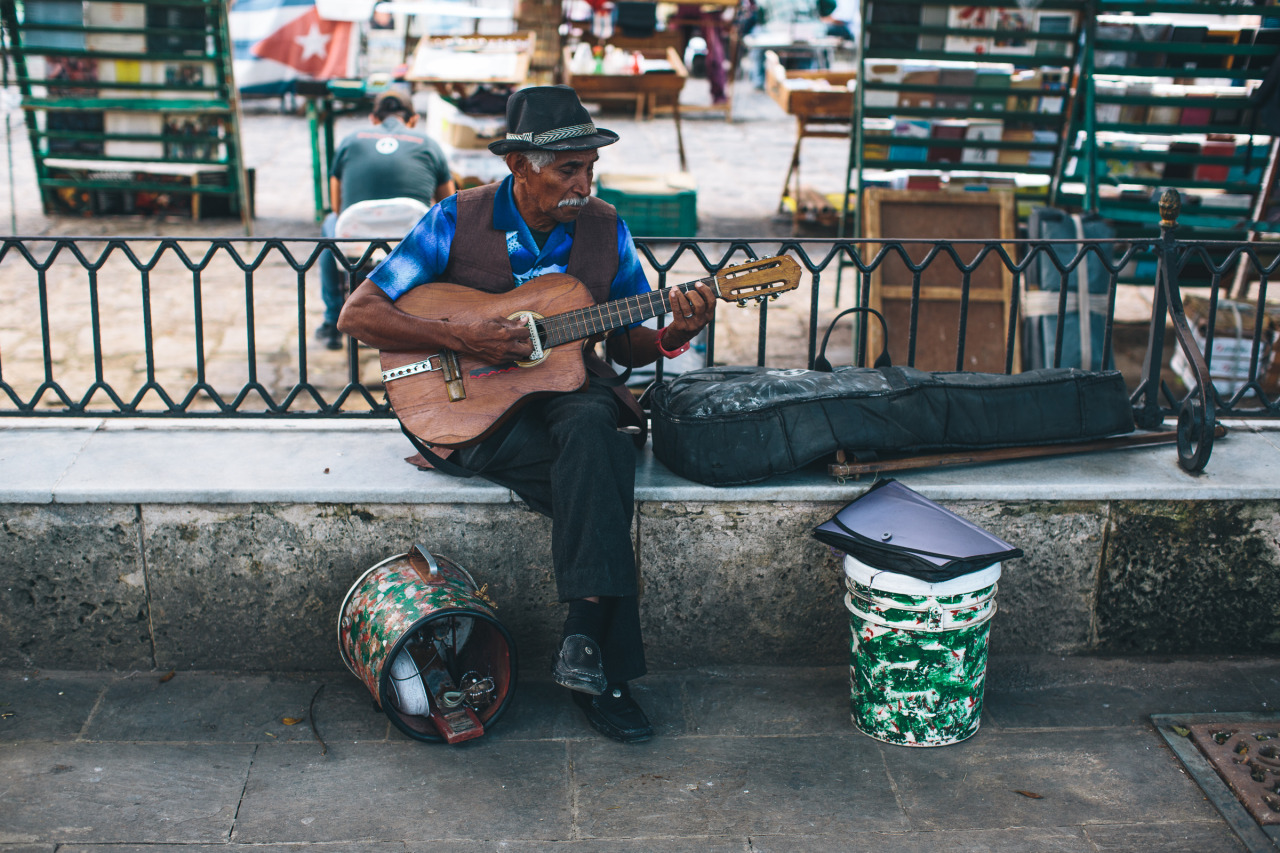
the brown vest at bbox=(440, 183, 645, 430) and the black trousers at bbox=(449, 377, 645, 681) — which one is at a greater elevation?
the brown vest at bbox=(440, 183, 645, 430)

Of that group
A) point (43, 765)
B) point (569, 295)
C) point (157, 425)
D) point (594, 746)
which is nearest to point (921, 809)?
point (594, 746)

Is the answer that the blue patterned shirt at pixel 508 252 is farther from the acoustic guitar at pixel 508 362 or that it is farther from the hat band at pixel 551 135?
the hat band at pixel 551 135

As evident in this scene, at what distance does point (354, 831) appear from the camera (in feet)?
9.44

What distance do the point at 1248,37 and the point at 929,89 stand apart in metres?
1.85

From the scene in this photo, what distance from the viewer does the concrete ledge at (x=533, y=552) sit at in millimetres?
3439

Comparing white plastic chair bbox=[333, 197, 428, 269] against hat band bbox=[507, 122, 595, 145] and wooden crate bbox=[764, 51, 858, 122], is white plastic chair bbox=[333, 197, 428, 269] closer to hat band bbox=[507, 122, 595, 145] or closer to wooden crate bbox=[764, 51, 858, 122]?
hat band bbox=[507, 122, 595, 145]

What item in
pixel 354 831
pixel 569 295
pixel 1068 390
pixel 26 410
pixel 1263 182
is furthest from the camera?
pixel 1263 182

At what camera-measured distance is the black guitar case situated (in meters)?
3.38

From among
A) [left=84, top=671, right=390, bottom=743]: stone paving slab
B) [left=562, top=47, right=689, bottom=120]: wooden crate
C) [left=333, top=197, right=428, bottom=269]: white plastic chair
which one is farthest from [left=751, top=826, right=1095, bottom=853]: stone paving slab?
[left=562, top=47, right=689, bottom=120]: wooden crate

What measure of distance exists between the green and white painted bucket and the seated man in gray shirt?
4.19 m

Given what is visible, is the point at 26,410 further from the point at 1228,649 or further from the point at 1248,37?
the point at 1248,37

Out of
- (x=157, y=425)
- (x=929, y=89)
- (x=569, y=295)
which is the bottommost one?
(x=157, y=425)

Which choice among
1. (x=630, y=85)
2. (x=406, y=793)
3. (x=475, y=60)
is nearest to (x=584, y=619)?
(x=406, y=793)

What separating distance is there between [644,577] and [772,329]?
13.3 feet
